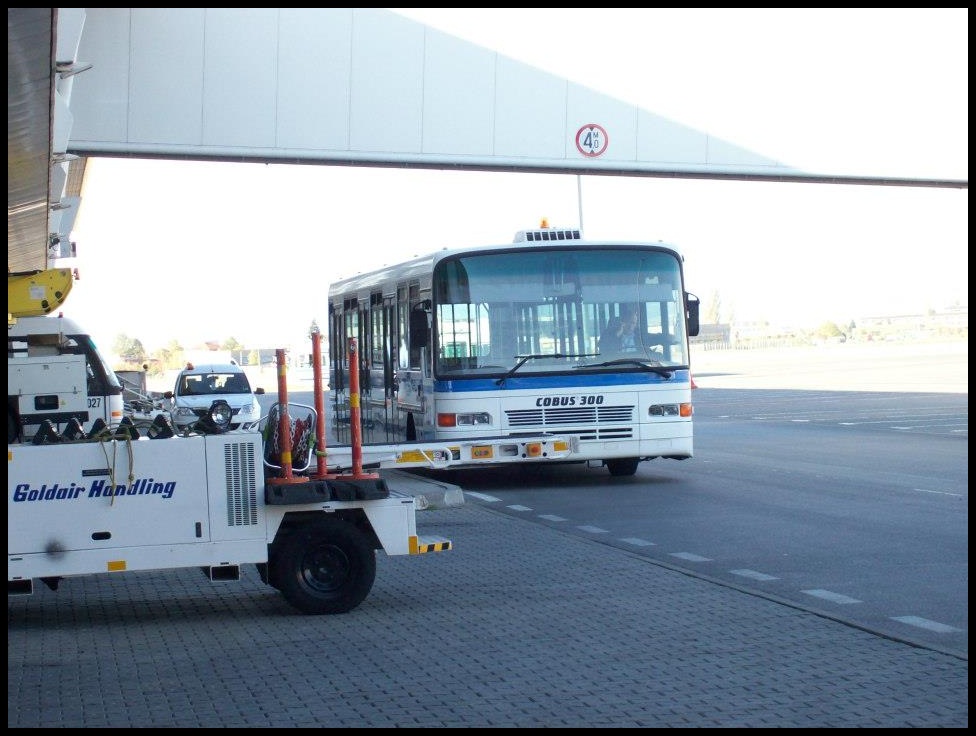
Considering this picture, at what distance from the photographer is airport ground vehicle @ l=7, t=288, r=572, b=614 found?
29.4 ft

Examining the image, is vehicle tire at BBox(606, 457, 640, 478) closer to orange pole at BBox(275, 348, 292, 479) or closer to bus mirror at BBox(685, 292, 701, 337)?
bus mirror at BBox(685, 292, 701, 337)

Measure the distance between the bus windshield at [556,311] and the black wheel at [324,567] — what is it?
8616 mm

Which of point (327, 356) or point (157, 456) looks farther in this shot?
point (327, 356)

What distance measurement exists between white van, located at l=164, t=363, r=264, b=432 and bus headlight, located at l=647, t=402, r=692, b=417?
1656 centimetres

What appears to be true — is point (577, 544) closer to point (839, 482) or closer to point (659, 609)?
point (659, 609)

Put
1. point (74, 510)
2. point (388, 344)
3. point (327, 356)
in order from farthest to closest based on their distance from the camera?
point (327, 356), point (388, 344), point (74, 510)

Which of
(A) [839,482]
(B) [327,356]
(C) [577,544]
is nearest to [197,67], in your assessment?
(B) [327,356]

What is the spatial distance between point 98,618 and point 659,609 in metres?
3.84

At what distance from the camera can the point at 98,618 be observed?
969cm

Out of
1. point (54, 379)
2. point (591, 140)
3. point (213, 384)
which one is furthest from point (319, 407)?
point (213, 384)

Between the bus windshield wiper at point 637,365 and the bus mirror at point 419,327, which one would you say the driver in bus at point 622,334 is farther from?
the bus mirror at point 419,327

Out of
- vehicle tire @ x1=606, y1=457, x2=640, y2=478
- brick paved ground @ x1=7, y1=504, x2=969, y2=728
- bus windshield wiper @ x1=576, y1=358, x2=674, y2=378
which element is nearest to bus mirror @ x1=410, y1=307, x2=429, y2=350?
bus windshield wiper @ x1=576, y1=358, x2=674, y2=378

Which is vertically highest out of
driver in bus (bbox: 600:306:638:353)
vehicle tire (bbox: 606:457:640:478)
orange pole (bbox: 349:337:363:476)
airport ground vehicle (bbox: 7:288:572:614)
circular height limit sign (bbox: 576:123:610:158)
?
circular height limit sign (bbox: 576:123:610:158)

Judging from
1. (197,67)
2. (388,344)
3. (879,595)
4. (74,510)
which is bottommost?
(879,595)
